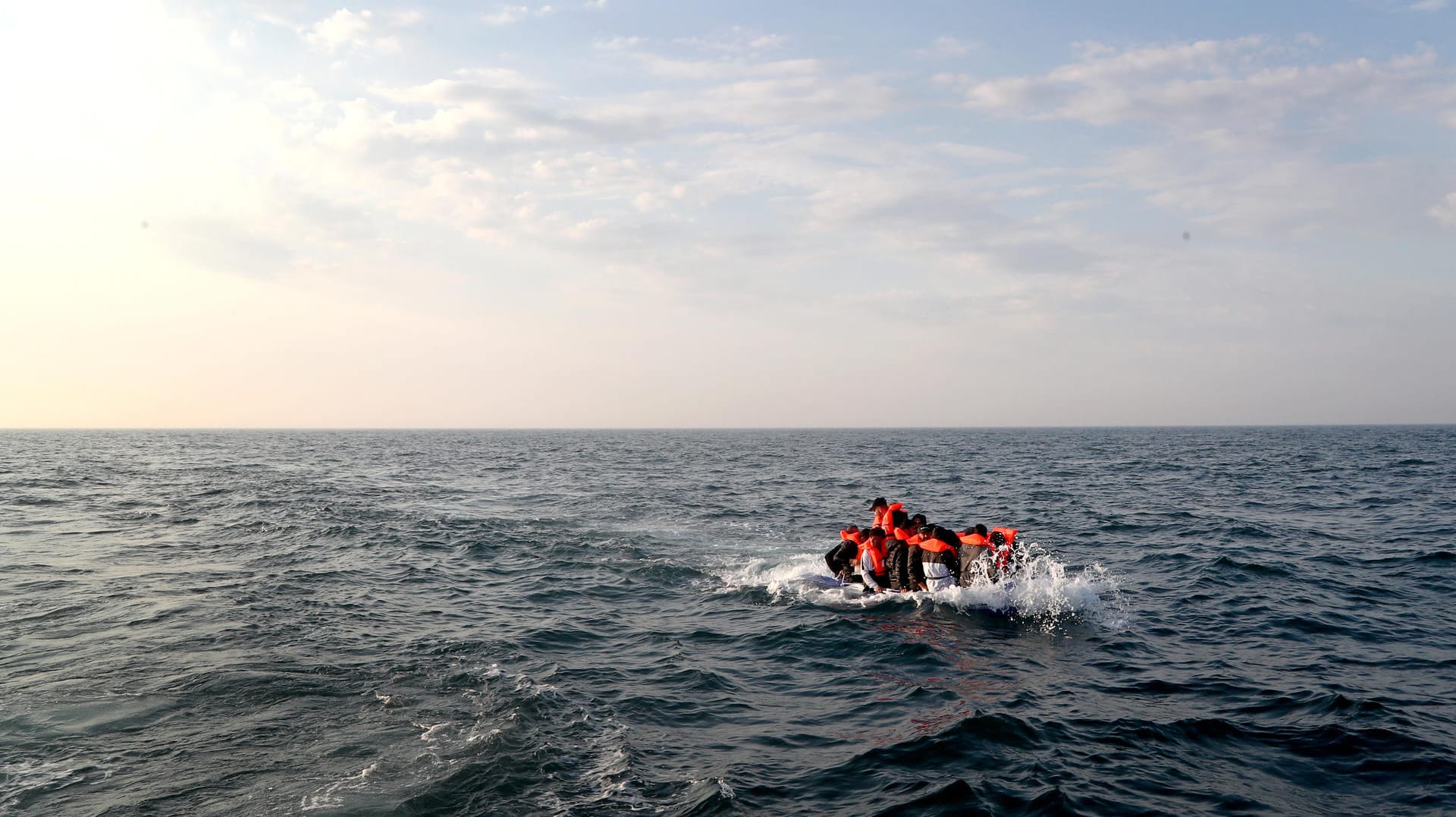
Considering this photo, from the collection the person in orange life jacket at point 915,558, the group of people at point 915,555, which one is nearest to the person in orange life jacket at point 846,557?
the group of people at point 915,555

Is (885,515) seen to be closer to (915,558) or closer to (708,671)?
(915,558)

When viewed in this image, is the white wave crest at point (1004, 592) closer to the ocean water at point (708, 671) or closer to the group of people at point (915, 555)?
the ocean water at point (708, 671)

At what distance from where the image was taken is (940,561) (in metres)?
17.0

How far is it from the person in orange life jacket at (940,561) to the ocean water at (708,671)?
1.65 ft

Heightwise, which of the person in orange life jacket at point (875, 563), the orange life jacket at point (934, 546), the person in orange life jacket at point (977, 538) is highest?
the person in orange life jacket at point (977, 538)

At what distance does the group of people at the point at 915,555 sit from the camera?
16719 millimetres

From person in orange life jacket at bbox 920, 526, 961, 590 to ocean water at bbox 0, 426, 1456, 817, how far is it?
0.50 meters

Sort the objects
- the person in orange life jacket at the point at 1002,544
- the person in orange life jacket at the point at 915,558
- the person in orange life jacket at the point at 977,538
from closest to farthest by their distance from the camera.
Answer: the person in orange life jacket at the point at 977,538
the person in orange life jacket at the point at 1002,544
the person in orange life jacket at the point at 915,558

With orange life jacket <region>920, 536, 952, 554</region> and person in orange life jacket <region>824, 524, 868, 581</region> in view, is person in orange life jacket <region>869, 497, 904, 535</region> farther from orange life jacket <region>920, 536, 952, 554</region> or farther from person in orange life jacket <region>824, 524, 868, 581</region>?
orange life jacket <region>920, 536, 952, 554</region>

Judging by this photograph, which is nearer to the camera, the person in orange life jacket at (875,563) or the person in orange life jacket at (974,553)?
the person in orange life jacket at (974,553)

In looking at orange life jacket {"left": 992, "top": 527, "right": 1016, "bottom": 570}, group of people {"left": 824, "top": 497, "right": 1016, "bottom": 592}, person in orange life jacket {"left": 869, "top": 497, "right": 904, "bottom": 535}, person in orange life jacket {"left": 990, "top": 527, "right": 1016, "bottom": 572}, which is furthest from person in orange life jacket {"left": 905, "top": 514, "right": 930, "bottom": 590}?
orange life jacket {"left": 992, "top": 527, "right": 1016, "bottom": 570}

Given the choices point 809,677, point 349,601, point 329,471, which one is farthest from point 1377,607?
point 329,471

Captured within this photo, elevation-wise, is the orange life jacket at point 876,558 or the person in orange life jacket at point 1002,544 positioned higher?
the person in orange life jacket at point 1002,544

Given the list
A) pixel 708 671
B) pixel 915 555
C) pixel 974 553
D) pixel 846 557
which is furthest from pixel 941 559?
pixel 708 671
